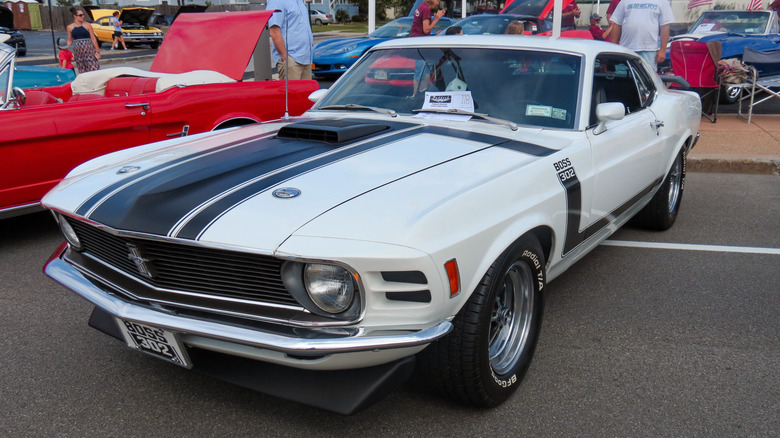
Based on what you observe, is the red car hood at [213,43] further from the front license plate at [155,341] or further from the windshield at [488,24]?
the windshield at [488,24]

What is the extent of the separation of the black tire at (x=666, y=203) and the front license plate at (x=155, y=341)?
11.7 feet

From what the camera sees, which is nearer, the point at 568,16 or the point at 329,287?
the point at 329,287

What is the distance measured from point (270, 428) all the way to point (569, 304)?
6.17 feet

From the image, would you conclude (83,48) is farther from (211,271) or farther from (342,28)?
(342,28)

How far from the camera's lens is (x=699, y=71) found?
9.31 metres

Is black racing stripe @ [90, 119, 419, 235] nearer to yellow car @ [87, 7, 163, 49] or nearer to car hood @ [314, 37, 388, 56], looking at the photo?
car hood @ [314, 37, 388, 56]

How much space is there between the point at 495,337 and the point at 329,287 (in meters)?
0.88

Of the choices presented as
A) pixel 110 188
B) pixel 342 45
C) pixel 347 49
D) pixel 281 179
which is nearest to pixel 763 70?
pixel 347 49

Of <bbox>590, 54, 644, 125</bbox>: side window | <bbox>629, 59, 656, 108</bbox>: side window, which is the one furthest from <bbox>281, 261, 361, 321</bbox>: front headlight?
<bbox>629, 59, 656, 108</bbox>: side window

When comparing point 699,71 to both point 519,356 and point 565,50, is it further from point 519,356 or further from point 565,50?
point 519,356

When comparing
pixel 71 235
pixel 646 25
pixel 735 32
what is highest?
pixel 646 25

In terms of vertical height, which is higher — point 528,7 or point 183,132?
point 528,7

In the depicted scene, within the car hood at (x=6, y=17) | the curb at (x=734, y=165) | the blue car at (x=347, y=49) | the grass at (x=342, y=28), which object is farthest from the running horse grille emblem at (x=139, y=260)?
the grass at (x=342, y=28)

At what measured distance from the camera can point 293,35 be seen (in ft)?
24.3
